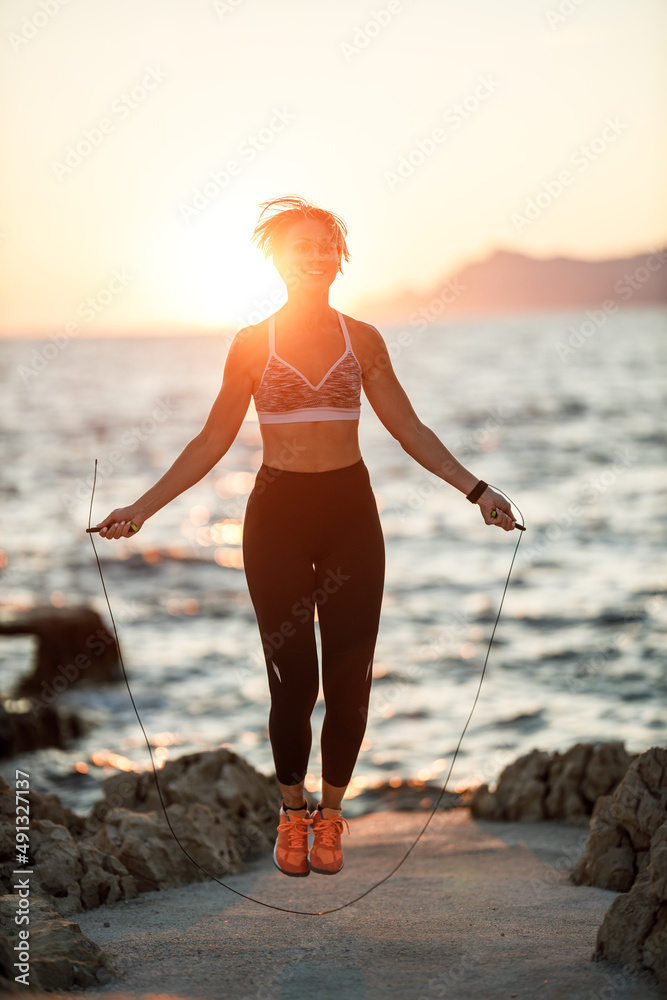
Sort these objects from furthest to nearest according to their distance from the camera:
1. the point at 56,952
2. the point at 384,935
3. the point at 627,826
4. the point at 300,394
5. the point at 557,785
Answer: the point at 557,785 → the point at 627,826 → the point at 384,935 → the point at 300,394 → the point at 56,952

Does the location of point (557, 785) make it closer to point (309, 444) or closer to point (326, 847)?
point (326, 847)

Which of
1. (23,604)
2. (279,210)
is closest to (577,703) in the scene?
(279,210)

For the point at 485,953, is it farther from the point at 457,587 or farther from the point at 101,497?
the point at 101,497

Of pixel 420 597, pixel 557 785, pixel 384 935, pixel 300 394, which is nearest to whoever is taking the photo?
pixel 300 394

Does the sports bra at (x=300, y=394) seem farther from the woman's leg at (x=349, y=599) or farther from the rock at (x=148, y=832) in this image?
the rock at (x=148, y=832)

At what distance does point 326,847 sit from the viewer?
4426mm

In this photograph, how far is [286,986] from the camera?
3729 millimetres

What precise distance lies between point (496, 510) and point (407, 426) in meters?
0.56

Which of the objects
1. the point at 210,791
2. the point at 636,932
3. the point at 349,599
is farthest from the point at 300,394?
the point at 210,791

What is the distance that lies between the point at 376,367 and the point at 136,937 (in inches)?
111

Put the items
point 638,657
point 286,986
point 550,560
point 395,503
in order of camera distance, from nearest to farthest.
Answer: point 286,986 < point 638,657 < point 550,560 < point 395,503

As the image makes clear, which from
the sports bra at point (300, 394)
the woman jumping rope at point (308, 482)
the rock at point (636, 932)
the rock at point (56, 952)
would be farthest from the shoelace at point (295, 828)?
the sports bra at point (300, 394)

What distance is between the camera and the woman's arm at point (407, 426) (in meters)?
4.27

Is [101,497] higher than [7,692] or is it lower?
higher
